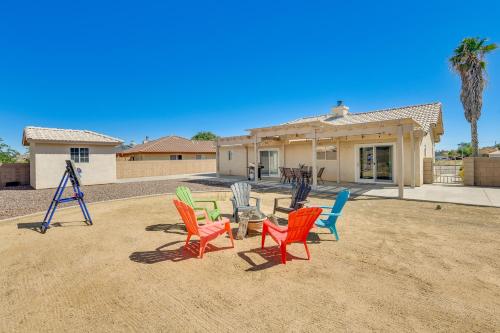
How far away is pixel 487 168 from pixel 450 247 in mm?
10731

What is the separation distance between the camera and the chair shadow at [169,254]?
12.6ft

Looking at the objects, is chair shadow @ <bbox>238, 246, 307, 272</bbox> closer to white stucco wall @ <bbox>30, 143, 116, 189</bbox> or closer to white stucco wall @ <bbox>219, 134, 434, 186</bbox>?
white stucco wall @ <bbox>219, 134, 434, 186</bbox>

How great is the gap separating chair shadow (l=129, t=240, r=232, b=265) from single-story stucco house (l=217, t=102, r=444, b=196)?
8196 mm

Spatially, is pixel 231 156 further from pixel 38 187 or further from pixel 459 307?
pixel 459 307

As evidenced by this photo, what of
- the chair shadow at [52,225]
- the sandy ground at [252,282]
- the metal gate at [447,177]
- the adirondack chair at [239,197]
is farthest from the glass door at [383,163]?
the chair shadow at [52,225]

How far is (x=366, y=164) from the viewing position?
1323 centimetres

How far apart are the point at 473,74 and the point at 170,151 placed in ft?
86.5

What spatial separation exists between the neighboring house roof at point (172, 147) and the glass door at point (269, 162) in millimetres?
9661

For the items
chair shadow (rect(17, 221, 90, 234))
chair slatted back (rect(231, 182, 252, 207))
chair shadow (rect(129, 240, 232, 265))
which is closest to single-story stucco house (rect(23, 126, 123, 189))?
chair shadow (rect(17, 221, 90, 234))

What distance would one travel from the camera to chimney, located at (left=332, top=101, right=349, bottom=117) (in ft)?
59.4

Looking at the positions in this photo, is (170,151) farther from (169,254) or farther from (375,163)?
(169,254)

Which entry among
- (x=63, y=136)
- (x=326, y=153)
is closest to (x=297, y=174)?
(x=326, y=153)

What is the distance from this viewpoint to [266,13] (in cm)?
1258

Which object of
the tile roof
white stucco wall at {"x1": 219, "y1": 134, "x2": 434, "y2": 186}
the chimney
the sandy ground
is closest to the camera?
the sandy ground
